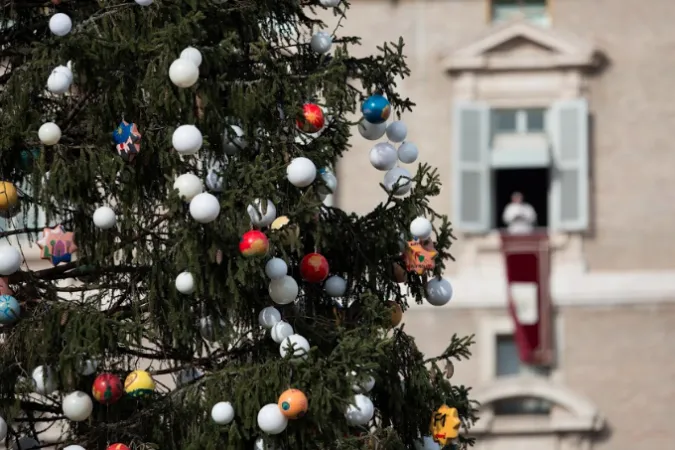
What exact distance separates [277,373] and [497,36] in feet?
42.9

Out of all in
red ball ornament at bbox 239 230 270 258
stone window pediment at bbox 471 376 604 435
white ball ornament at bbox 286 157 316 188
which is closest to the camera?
red ball ornament at bbox 239 230 270 258

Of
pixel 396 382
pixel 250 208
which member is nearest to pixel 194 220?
pixel 250 208

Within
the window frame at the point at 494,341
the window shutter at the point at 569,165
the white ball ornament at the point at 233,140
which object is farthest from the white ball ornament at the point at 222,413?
the window shutter at the point at 569,165

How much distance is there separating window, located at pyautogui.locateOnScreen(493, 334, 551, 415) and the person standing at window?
4.27 ft

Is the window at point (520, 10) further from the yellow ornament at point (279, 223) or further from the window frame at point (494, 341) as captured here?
the yellow ornament at point (279, 223)

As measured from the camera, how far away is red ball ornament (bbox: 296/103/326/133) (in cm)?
1059

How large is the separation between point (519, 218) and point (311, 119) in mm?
12270

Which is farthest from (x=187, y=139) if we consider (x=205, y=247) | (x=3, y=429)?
(x=3, y=429)

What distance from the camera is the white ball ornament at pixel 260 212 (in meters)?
10.2

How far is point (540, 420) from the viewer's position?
22328 millimetres

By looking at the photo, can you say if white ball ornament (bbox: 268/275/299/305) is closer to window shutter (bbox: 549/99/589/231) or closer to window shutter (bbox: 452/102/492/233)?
window shutter (bbox: 452/102/492/233)

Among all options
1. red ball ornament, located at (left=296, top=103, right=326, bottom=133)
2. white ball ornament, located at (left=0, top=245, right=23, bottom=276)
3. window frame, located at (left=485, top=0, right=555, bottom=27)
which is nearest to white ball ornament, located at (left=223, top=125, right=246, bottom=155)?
red ball ornament, located at (left=296, top=103, right=326, bottom=133)

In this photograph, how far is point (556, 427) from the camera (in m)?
22.2

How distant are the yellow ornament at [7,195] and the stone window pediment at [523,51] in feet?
41.9
